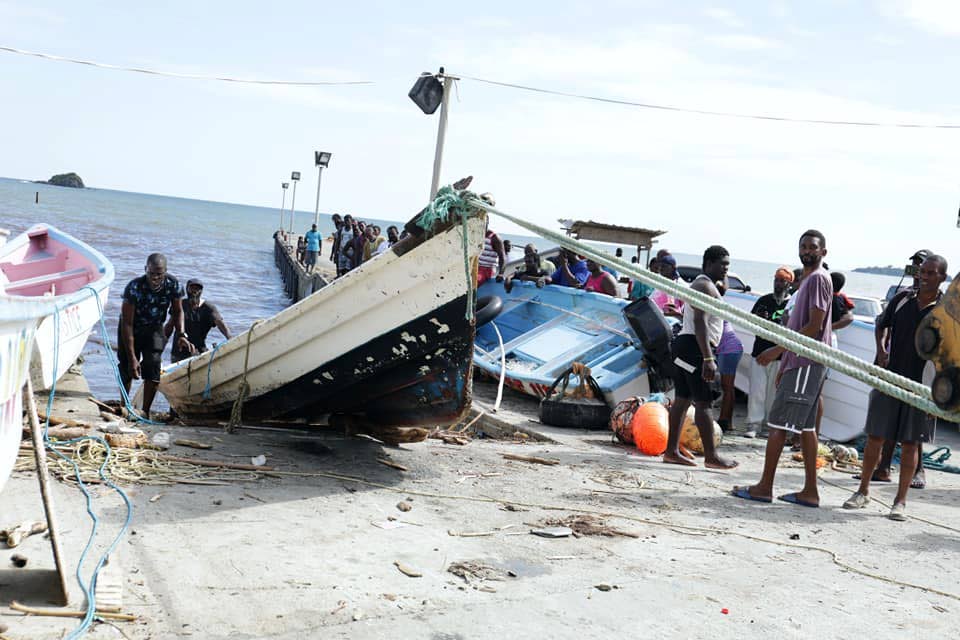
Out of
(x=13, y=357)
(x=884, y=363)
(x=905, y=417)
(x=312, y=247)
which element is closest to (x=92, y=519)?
(x=13, y=357)

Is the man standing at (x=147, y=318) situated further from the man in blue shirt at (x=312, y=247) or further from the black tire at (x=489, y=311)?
the man in blue shirt at (x=312, y=247)

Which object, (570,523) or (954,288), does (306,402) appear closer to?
(570,523)

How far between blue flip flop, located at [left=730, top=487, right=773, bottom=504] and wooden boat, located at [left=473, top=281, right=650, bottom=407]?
9.60 feet

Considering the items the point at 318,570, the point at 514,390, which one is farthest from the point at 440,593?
the point at 514,390

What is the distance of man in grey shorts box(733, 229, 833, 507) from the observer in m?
5.72

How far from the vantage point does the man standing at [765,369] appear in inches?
347

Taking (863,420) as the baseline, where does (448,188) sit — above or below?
above

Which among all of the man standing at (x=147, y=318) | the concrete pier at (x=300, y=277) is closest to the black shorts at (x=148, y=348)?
the man standing at (x=147, y=318)

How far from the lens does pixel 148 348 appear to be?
8.28m

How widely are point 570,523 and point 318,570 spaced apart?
169 cm

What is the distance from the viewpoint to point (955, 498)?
6.86 meters

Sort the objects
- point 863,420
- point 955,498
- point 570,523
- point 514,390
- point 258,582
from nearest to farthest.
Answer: point 258,582 → point 570,523 → point 955,498 → point 863,420 → point 514,390

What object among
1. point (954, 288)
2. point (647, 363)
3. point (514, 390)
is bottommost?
point (514, 390)

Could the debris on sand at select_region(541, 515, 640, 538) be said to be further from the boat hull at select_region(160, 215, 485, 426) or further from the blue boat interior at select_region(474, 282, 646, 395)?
the blue boat interior at select_region(474, 282, 646, 395)
